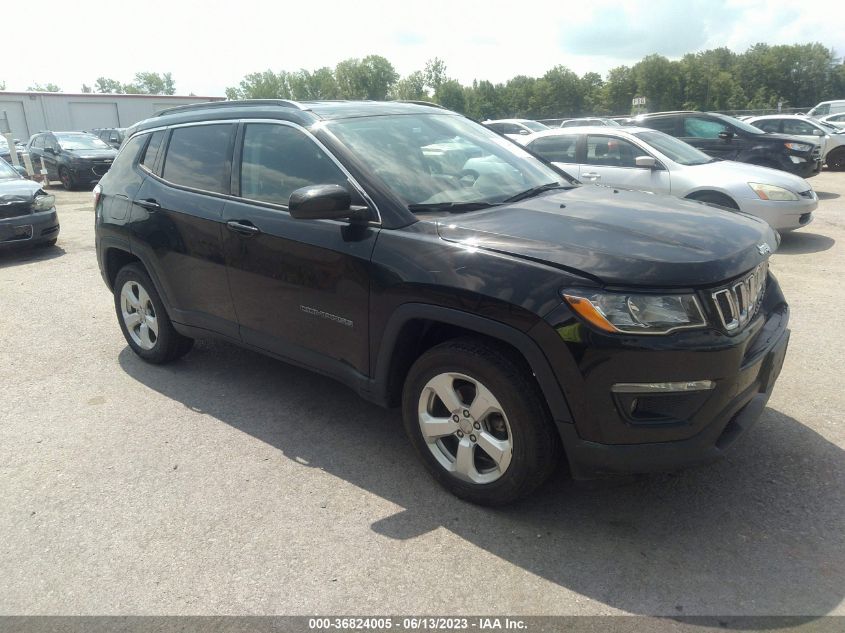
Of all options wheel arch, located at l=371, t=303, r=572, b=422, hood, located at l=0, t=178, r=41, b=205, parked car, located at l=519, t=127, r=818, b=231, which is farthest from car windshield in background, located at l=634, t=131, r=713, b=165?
hood, located at l=0, t=178, r=41, b=205

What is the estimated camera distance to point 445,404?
310 centimetres

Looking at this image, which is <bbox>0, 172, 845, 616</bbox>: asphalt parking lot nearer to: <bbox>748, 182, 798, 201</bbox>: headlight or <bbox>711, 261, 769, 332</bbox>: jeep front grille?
<bbox>711, 261, 769, 332</bbox>: jeep front grille

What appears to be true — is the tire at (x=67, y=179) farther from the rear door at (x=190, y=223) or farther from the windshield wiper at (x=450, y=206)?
the windshield wiper at (x=450, y=206)

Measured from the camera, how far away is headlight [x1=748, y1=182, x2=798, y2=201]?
806cm

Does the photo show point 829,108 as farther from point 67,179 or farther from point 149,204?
point 149,204

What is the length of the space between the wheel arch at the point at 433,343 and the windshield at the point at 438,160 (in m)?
0.59

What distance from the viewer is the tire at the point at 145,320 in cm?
480

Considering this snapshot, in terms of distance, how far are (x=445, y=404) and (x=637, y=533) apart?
1.02 metres

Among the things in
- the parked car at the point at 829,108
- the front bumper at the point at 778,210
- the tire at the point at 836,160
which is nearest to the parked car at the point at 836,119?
the tire at the point at 836,160

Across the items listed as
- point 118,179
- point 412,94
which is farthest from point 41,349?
point 412,94

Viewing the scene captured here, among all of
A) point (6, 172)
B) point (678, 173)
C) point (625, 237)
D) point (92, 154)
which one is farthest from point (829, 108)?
point (625, 237)

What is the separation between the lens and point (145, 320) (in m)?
4.98

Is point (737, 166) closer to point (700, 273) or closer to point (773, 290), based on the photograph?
point (773, 290)

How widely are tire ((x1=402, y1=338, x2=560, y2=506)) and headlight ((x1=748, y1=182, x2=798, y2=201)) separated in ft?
21.6
